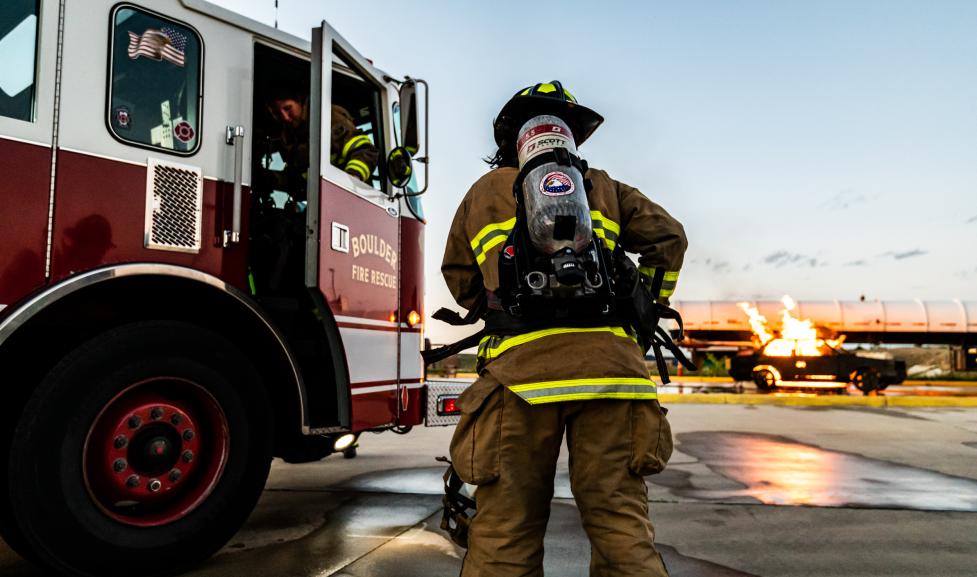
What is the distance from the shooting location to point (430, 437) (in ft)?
27.0

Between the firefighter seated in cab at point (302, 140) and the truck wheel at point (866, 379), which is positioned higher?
the firefighter seated in cab at point (302, 140)

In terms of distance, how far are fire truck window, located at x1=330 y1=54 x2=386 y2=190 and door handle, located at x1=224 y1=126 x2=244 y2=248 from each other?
63 cm

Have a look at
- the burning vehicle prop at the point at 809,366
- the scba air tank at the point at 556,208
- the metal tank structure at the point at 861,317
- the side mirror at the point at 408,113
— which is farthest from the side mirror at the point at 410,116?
the metal tank structure at the point at 861,317

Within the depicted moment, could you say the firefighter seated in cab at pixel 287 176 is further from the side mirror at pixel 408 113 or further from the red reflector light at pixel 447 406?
the red reflector light at pixel 447 406

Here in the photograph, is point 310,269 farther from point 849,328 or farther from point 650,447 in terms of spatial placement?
point 849,328

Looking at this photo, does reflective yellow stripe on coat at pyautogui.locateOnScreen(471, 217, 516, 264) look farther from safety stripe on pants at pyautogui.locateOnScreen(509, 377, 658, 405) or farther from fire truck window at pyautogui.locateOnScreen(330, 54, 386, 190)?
fire truck window at pyautogui.locateOnScreen(330, 54, 386, 190)

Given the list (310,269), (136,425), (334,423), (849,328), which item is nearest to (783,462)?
(334,423)

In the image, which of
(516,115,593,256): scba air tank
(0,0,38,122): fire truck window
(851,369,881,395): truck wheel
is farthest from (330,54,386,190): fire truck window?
(851,369,881,395): truck wheel

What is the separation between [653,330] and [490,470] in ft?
2.31

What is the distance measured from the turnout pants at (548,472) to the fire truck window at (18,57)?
2156 mm

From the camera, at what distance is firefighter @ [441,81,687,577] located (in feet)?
6.33

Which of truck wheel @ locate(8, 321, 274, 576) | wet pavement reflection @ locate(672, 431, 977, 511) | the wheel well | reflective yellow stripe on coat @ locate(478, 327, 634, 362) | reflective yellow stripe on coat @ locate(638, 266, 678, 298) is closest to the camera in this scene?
reflective yellow stripe on coat @ locate(478, 327, 634, 362)

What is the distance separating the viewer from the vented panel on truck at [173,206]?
3018mm

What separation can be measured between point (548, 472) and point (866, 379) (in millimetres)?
15906
